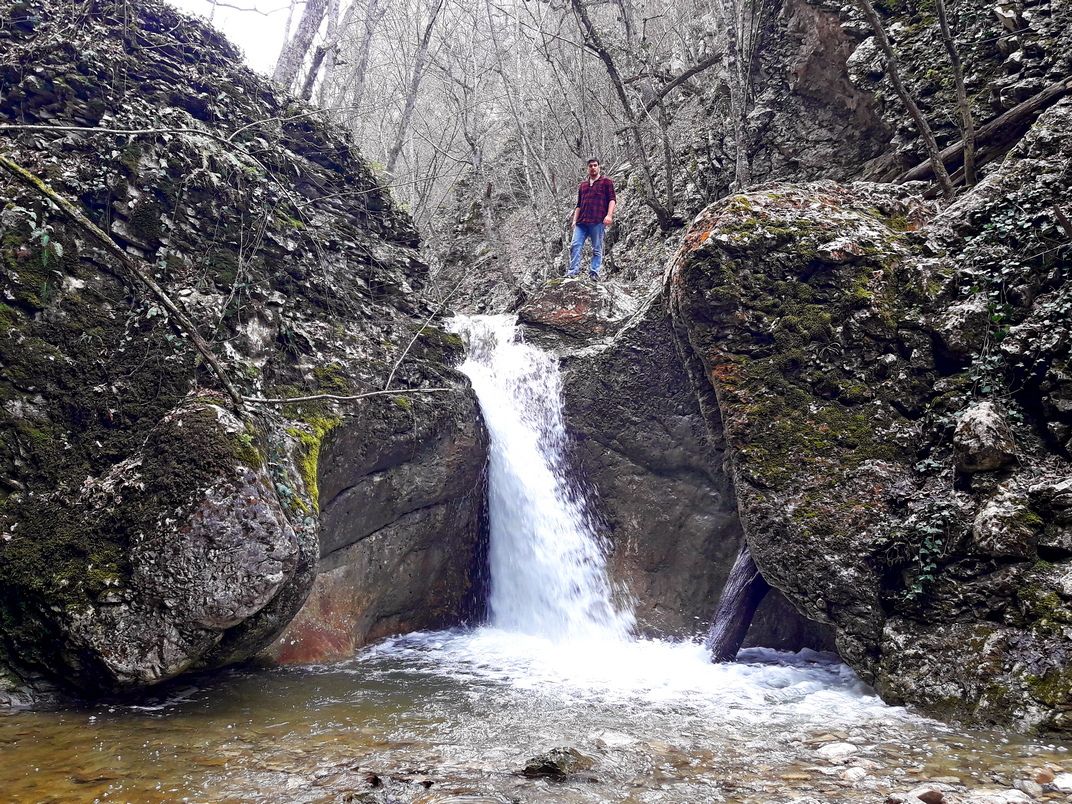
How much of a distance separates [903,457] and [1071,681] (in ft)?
5.94

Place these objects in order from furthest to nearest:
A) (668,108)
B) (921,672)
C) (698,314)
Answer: (668,108), (698,314), (921,672)

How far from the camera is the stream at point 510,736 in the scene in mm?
3009

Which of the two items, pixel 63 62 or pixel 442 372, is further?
pixel 442 372

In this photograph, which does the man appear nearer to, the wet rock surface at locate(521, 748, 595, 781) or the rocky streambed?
the rocky streambed

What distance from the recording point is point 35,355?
4504 mm

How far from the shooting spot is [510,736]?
3834mm

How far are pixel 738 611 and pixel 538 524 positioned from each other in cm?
257

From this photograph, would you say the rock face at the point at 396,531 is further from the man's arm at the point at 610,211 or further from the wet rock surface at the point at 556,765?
the man's arm at the point at 610,211

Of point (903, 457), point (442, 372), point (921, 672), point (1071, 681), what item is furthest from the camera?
point (442, 372)

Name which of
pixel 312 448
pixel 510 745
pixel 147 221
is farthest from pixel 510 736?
pixel 147 221

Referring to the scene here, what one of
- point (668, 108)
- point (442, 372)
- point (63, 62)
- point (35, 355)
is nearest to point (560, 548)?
point (442, 372)

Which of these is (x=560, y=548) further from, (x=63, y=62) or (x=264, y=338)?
(x=63, y=62)

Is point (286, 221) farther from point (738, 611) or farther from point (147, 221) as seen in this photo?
point (738, 611)

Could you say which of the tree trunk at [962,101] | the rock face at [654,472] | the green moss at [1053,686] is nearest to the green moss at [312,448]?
the rock face at [654,472]
